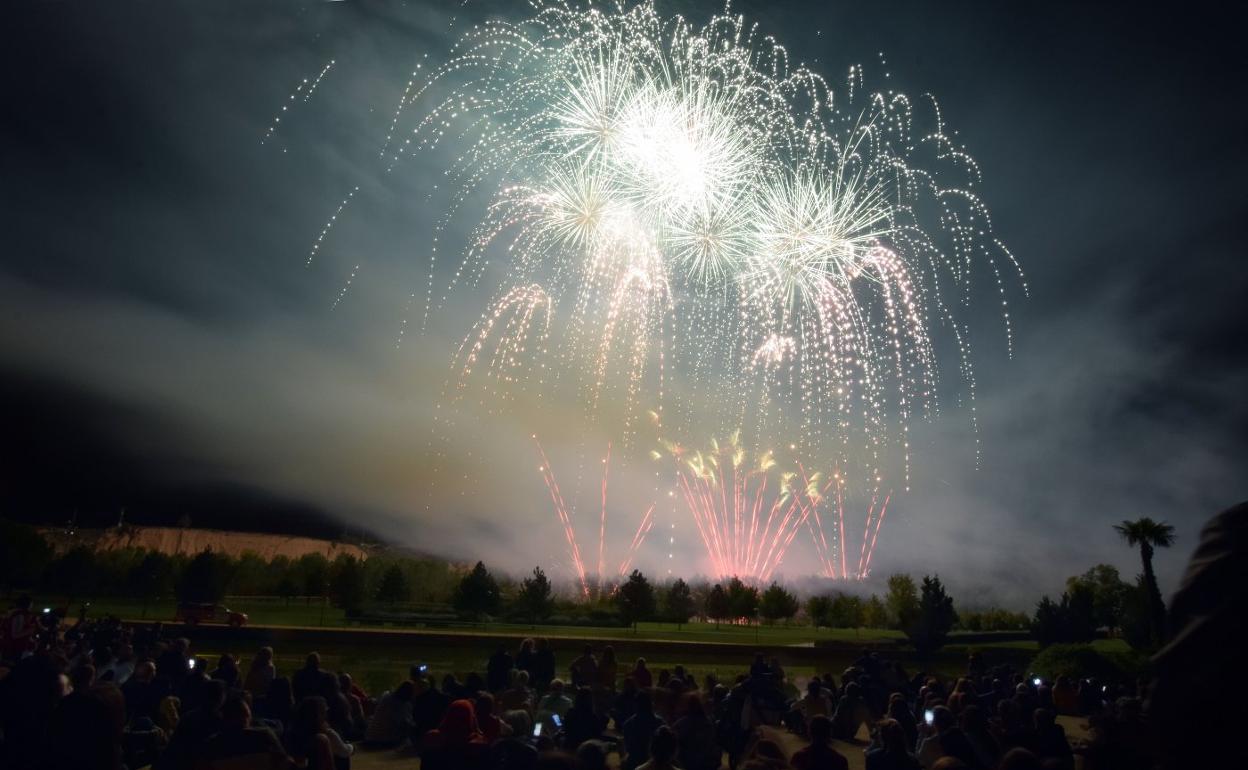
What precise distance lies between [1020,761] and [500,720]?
640 centimetres

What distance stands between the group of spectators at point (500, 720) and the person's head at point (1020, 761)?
0.01 metres

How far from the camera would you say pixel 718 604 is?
3750 inches

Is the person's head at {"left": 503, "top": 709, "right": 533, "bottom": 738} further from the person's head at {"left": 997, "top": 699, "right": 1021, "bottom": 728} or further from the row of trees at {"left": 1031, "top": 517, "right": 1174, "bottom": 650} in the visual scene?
the row of trees at {"left": 1031, "top": 517, "right": 1174, "bottom": 650}

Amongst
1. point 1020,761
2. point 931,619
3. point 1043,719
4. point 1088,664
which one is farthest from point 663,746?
point 931,619

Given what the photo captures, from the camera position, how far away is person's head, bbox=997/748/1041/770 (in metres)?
4.69

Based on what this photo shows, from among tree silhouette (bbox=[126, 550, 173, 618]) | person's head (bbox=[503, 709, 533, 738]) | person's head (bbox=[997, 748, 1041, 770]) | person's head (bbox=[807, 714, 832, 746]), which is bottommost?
tree silhouette (bbox=[126, 550, 173, 618])

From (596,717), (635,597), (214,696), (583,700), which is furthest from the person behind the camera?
(635,597)

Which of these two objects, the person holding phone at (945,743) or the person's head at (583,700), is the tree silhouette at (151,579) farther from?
the person holding phone at (945,743)

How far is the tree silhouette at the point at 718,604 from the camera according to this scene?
94875 mm

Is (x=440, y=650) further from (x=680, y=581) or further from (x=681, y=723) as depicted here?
(x=680, y=581)

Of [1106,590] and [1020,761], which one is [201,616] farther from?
[1106,590]

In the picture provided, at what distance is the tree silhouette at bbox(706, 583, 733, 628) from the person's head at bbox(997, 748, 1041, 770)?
93853 mm

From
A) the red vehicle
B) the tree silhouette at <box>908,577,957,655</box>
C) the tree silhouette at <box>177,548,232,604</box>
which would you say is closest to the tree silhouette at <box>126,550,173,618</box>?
the tree silhouette at <box>177,548,232,604</box>

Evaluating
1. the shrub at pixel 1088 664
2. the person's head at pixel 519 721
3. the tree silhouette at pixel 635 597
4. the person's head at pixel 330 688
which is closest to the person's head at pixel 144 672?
the person's head at pixel 330 688
